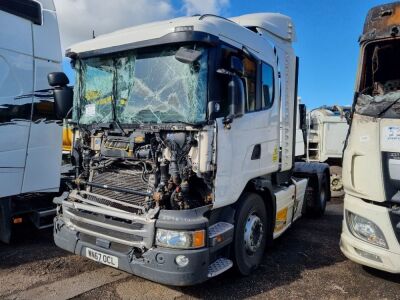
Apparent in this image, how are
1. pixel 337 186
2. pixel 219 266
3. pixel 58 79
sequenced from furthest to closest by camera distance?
1. pixel 337 186
2. pixel 58 79
3. pixel 219 266

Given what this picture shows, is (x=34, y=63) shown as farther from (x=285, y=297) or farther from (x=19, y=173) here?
(x=285, y=297)

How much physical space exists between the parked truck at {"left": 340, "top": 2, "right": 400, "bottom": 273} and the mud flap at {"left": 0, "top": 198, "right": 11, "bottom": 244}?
173 inches

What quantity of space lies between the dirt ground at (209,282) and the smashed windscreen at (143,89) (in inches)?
73.3

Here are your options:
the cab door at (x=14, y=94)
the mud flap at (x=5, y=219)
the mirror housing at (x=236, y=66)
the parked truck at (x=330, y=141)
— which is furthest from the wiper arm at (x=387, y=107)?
the parked truck at (x=330, y=141)

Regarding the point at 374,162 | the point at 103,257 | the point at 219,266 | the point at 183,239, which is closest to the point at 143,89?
the point at 183,239

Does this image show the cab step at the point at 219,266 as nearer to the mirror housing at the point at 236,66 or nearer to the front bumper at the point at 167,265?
the front bumper at the point at 167,265

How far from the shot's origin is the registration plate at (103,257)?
383 centimetres

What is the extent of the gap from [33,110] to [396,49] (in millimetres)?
4976

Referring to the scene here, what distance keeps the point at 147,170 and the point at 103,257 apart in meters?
1.01

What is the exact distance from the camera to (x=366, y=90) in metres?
4.78

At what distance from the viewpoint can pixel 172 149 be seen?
379cm

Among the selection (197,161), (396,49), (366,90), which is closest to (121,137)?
(197,161)

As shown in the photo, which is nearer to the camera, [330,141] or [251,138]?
[251,138]

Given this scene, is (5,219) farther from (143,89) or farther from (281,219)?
(281,219)
